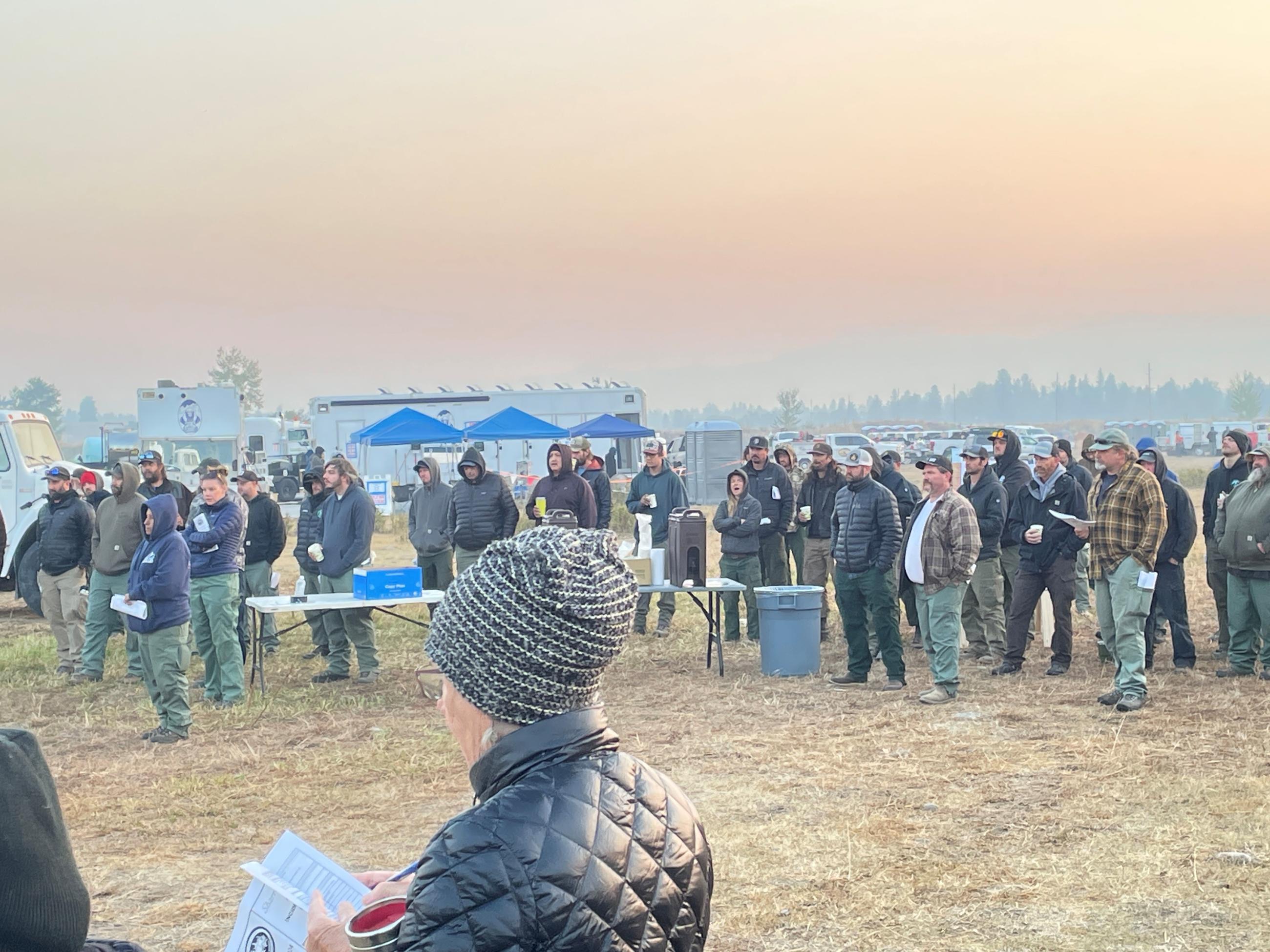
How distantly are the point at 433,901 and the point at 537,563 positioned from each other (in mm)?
487

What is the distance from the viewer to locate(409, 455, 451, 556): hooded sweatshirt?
499 inches

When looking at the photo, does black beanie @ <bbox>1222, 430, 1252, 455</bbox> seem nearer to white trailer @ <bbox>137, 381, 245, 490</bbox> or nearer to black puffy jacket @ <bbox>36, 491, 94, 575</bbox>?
black puffy jacket @ <bbox>36, 491, 94, 575</bbox>

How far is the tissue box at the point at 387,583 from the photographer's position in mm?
10289

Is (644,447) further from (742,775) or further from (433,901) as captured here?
(433,901)

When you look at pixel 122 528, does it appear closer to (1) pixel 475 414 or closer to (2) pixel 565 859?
(2) pixel 565 859

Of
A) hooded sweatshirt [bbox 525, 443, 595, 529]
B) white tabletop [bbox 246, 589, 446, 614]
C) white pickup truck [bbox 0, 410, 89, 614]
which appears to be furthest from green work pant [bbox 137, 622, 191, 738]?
white pickup truck [bbox 0, 410, 89, 614]

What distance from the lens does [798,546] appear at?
13.8 m

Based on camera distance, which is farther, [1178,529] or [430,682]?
[1178,529]

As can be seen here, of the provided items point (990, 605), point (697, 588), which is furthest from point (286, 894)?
point (990, 605)

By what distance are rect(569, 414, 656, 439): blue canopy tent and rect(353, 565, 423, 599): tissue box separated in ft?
55.9

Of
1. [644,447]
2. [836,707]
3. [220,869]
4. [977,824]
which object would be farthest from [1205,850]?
[644,447]

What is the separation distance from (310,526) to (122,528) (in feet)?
5.40

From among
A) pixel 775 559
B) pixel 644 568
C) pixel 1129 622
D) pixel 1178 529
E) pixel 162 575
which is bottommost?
pixel 1129 622

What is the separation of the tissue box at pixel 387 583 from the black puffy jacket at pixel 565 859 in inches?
337
